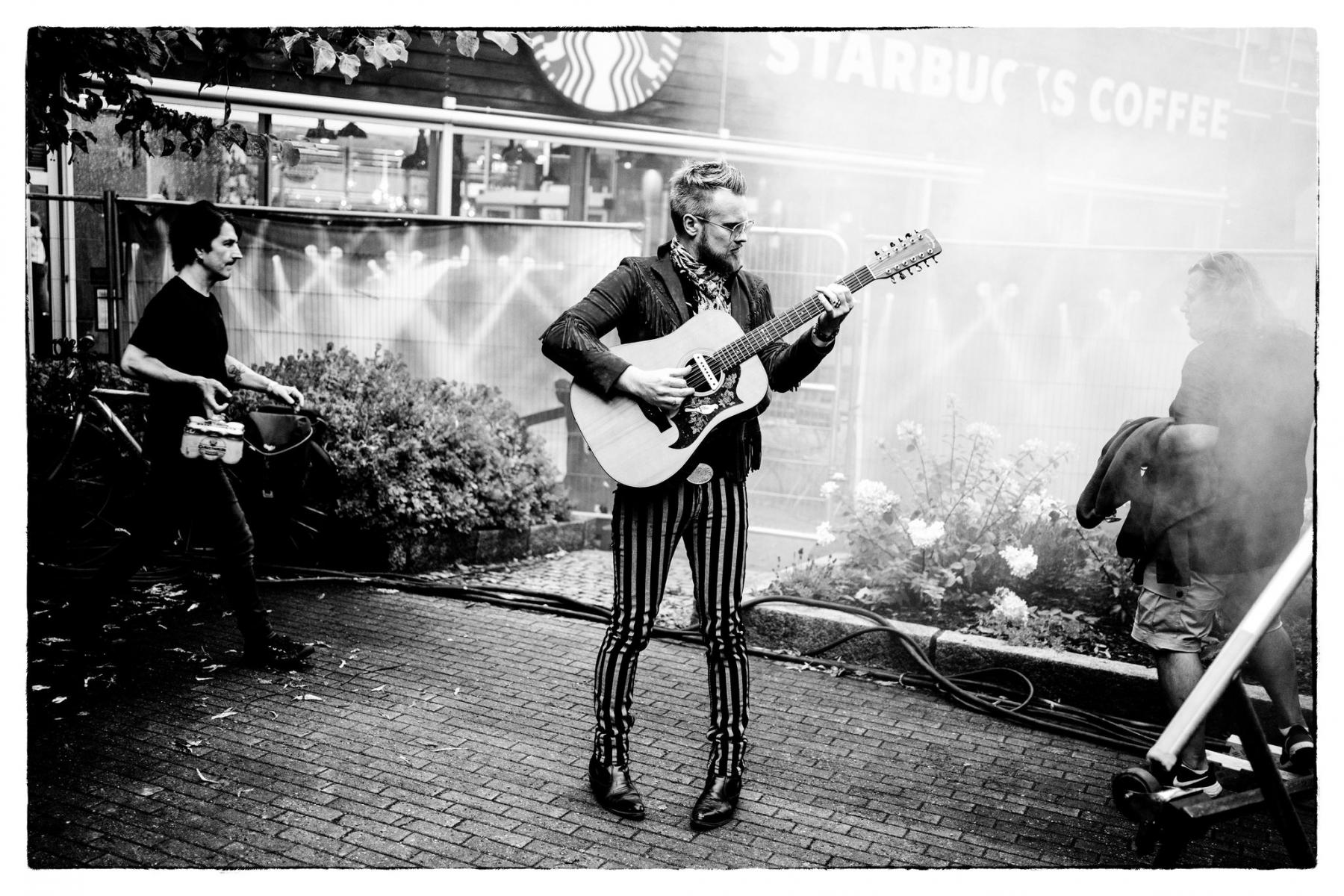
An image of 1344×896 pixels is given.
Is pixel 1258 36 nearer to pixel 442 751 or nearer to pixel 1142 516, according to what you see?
pixel 1142 516

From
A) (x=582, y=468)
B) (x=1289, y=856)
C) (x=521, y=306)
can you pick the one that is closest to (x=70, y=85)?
(x=521, y=306)

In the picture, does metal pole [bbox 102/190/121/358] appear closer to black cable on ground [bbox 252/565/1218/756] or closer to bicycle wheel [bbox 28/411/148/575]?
bicycle wheel [bbox 28/411/148/575]

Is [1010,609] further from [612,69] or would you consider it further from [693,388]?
[612,69]

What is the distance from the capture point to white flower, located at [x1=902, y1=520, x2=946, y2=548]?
228 inches

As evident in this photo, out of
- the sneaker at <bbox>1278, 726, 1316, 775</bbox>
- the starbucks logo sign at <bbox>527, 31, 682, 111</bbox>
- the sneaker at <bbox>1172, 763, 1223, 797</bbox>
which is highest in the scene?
the starbucks logo sign at <bbox>527, 31, 682, 111</bbox>

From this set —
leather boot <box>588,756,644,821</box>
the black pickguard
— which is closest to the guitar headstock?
the black pickguard

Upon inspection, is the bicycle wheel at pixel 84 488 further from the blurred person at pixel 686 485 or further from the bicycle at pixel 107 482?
the blurred person at pixel 686 485

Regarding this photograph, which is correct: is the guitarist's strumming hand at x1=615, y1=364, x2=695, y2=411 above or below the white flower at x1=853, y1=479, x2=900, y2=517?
above

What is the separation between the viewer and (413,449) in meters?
7.02

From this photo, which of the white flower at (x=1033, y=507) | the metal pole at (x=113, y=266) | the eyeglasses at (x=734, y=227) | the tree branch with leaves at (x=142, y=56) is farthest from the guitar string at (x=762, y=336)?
the metal pole at (x=113, y=266)

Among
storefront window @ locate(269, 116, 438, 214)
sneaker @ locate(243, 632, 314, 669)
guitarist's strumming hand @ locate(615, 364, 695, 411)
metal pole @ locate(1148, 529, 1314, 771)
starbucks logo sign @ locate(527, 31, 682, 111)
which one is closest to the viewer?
metal pole @ locate(1148, 529, 1314, 771)

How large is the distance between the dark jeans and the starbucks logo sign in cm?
654

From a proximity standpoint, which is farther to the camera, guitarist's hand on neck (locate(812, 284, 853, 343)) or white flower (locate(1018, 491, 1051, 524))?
white flower (locate(1018, 491, 1051, 524))

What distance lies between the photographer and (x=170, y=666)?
16.9 ft
